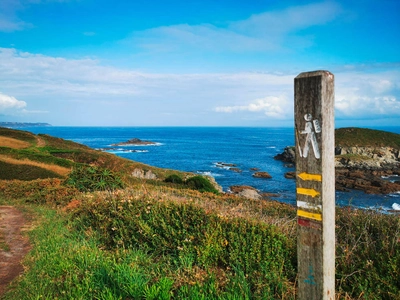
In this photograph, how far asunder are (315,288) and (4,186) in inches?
751

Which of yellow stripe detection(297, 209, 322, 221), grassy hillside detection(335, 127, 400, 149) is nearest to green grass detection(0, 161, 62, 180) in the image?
yellow stripe detection(297, 209, 322, 221)

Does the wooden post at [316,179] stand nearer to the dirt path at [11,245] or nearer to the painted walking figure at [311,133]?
the painted walking figure at [311,133]

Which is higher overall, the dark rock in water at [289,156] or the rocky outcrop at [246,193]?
the dark rock in water at [289,156]

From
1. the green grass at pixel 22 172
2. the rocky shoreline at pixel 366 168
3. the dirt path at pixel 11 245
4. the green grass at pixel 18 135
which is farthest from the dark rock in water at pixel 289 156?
the dirt path at pixel 11 245

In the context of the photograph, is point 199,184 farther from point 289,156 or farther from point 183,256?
point 289,156

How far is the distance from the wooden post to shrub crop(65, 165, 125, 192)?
553 inches

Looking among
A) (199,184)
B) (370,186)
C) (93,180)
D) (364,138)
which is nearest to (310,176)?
(93,180)

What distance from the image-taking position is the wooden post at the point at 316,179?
2.92 metres

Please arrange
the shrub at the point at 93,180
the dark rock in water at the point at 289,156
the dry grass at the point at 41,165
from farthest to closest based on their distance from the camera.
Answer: the dark rock in water at the point at 289,156
the dry grass at the point at 41,165
the shrub at the point at 93,180

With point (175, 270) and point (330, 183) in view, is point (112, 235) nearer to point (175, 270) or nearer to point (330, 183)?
point (175, 270)

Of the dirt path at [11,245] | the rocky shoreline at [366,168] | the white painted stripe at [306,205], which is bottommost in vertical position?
the rocky shoreline at [366,168]

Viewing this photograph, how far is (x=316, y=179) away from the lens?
2965 millimetres

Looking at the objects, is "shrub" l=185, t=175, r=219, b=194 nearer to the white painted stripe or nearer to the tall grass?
the tall grass

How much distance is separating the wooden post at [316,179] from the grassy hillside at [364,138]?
247 feet
